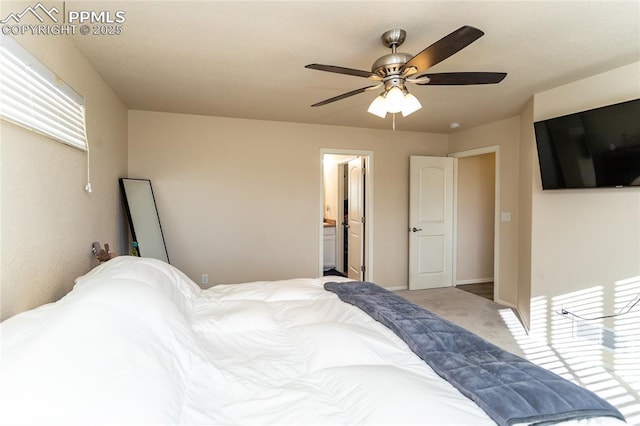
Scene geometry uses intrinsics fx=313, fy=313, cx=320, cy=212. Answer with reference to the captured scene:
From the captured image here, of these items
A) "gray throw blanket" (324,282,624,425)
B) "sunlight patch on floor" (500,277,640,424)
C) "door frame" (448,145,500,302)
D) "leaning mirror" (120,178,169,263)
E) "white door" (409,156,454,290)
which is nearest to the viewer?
"gray throw blanket" (324,282,624,425)

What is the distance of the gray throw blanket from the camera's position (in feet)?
3.01

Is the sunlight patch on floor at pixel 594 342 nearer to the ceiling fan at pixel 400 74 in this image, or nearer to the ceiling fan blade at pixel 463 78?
the ceiling fan blade at pixel 463 78

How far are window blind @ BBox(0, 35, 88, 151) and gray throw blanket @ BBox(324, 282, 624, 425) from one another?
1913mm

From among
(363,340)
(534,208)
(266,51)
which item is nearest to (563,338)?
(534,208)

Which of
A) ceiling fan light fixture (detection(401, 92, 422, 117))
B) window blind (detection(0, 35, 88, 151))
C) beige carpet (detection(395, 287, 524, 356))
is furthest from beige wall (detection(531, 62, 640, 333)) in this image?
window blind (detection(0, 35, 88, 151))

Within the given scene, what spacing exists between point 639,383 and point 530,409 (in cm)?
228

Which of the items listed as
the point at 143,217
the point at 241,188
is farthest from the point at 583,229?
the point at 143,217

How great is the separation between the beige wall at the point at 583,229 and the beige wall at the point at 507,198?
25.5 inches

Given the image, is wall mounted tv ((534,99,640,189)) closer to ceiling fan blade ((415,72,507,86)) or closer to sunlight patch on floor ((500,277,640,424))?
sunlight patch on floor ((500,277,640,424))

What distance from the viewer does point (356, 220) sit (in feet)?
16.4

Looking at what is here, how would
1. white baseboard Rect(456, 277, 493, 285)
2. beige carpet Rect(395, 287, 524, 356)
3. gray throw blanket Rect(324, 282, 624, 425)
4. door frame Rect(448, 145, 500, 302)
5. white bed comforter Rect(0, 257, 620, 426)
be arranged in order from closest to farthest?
1. white bed comforter Rect(0, 257, 620, 426)
2. gray throw blanket Rect(324, 282, 624, 425)
3. beige carpet Rect(395, 287, 524, 356)
4. door frame Rect(448, 145, 500, 302)
5. white baseboard Rect(456, 277, 493, 285)

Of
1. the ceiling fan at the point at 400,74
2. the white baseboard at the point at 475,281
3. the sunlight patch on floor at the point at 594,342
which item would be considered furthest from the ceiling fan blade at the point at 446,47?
the white baseboard at the point at 475,281

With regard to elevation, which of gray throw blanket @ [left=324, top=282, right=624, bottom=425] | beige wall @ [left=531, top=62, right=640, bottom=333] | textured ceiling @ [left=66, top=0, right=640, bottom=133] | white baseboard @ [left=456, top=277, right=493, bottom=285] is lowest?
white baseboard @ [left=456, top=277, right=493, bottom=285]

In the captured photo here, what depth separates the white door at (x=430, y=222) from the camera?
4703mm
